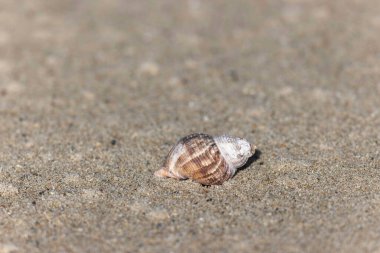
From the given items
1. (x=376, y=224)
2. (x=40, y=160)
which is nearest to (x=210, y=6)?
(x=40, y=160)

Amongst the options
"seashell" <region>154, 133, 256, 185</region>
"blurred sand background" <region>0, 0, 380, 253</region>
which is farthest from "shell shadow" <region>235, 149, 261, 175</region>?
"seashell" <region>154, 133, 256, 185</region>

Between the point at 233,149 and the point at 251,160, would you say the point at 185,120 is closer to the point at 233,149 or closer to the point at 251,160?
the point at 251,160

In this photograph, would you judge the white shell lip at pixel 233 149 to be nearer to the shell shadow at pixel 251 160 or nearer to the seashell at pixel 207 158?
the seashell at pixel 207 158

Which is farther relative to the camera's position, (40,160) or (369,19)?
(369,19)

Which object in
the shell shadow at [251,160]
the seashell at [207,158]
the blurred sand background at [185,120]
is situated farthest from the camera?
the shell shadow at [251,160]

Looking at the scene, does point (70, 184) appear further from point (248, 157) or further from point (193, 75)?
point (193, 75)

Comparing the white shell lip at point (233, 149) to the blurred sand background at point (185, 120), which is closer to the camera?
the blurred sand background at point (185, 120)

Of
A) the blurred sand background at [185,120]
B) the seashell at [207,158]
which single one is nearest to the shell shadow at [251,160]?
the blurred sand background at [185,120]

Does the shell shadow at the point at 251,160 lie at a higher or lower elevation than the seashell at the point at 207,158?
lower
